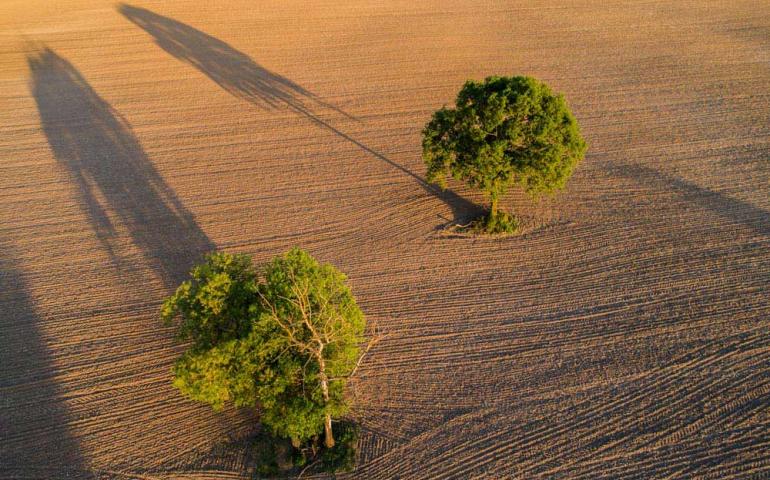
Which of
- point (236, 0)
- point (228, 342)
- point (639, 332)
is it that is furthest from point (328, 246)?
point (236, 0)

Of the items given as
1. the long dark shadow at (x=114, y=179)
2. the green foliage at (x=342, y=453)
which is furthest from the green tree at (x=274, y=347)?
the long dark shadow at (x=114, y=179)

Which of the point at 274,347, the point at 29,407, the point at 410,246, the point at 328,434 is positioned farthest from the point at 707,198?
the point at 29,407

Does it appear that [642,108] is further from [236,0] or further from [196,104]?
[236,0]

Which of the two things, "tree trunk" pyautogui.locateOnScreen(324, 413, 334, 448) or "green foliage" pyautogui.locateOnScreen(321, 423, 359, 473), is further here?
"green foliage" pyautogui.locateOnScreen(321, 423, 359, 473)

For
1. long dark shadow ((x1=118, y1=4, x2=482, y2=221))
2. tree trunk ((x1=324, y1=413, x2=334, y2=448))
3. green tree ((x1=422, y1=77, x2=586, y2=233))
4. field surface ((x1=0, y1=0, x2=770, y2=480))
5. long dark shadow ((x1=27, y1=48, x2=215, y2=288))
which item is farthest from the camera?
long dark shadow ((x1=118, y1=4, x2=482, y2=221))

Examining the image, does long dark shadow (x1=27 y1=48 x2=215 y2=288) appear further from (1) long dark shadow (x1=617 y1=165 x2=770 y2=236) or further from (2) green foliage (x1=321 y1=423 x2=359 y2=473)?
(1) long dark shadow (x1=617 y1=165 x2=770 y2=236)

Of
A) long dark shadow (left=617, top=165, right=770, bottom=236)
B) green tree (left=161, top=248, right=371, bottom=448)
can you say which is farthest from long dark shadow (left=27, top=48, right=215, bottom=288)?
long dark shadow (left=617, top=165, right=770, bottom=236)
